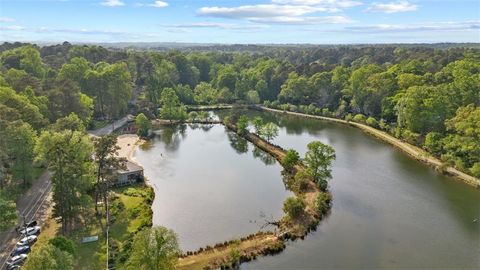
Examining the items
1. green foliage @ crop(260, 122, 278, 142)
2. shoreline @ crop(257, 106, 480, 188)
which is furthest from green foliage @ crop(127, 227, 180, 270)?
green foliage @ crop(260, 122, 278, 142)

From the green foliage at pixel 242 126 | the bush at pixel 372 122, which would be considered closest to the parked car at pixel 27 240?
the green foliage at pixel 242 126

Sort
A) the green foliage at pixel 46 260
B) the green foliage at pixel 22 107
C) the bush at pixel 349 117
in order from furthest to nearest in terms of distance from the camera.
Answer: the bush at pixel 349 117 < the green foliage at pixel 22 107 < the green foliage at pixel 46 260

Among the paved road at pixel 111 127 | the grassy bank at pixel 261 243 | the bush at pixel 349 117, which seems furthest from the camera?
the bush at pixel 349 117

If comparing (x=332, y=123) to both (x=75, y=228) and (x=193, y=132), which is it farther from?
(x=75, y=228)

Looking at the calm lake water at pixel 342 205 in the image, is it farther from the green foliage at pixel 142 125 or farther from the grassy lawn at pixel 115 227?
the green foliage at pixel 142 125

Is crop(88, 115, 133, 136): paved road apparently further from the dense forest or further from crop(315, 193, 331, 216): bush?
crop(315, 193, 331, 216): bush

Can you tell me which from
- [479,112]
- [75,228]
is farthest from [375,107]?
[75,228]

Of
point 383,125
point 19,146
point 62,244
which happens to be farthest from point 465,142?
point 19,146

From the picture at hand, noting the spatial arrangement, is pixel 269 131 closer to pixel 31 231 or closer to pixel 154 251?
pixel 31 231
